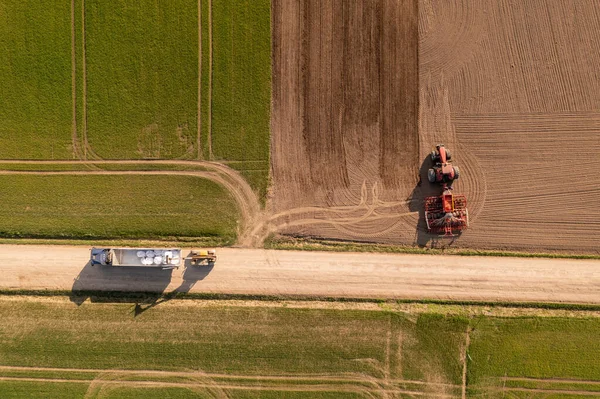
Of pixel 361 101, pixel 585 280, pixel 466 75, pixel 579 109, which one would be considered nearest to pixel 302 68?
pixel 361 101

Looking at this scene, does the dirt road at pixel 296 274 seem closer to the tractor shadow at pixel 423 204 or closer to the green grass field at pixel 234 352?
the tractor shadow at pixel 423 204

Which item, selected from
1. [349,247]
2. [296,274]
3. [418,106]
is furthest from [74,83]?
[418,106]

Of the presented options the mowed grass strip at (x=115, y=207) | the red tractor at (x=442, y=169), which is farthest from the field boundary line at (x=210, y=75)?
the red tractor at (x=442, y=169)

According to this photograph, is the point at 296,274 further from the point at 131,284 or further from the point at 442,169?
the point at 442,169

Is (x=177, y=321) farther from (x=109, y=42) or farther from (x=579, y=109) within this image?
(x=579, y=109)

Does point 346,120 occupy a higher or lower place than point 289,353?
higher

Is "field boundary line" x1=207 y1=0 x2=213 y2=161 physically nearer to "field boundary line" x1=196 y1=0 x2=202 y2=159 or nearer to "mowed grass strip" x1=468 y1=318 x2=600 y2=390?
"field boundary line" x1=196 y1=0 x2=202 y2=159
